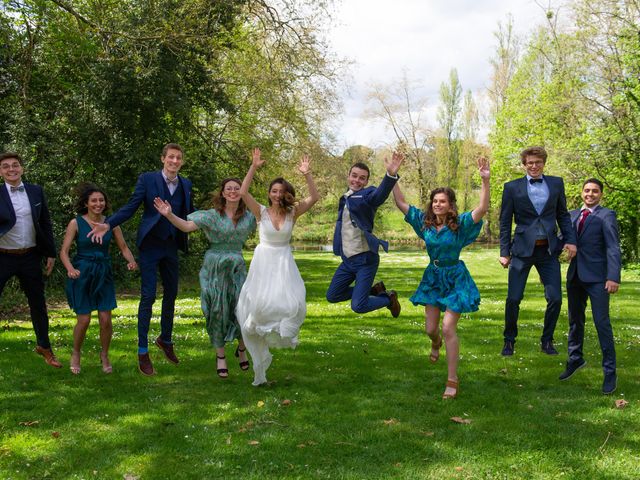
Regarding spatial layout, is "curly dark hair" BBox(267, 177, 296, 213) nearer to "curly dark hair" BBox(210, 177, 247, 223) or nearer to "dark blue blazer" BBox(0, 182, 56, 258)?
"curly dark hair" BBox(210, 177, 247, 223)

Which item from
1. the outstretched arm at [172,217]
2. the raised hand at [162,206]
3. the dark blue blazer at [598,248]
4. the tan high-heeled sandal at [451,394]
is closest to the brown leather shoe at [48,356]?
the outstretched arm at [172,217]

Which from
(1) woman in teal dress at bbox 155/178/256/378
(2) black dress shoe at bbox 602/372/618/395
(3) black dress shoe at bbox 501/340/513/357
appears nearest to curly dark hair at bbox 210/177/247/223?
(1) woman in teal dress at bbox 155/178/256/378

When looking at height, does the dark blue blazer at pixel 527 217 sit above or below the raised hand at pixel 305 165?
below

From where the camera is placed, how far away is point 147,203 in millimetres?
7656

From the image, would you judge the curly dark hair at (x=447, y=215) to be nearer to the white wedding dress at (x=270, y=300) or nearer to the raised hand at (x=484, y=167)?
the raised hand at (x=484, y=167)

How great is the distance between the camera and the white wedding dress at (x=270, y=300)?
273 inches

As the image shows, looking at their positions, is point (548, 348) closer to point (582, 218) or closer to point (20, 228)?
point (582, 218)

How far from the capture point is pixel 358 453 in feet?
17.0

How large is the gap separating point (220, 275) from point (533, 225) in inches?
169

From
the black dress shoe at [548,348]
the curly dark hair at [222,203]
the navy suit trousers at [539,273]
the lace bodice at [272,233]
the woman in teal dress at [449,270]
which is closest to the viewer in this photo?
the woman in teal dress at [449,270]

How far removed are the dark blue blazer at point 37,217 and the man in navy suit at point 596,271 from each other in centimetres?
667

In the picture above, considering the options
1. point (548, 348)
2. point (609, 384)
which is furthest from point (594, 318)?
point (548, 348)

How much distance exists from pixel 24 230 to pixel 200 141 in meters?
18.6

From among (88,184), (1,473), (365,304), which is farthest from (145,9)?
(1,473)
